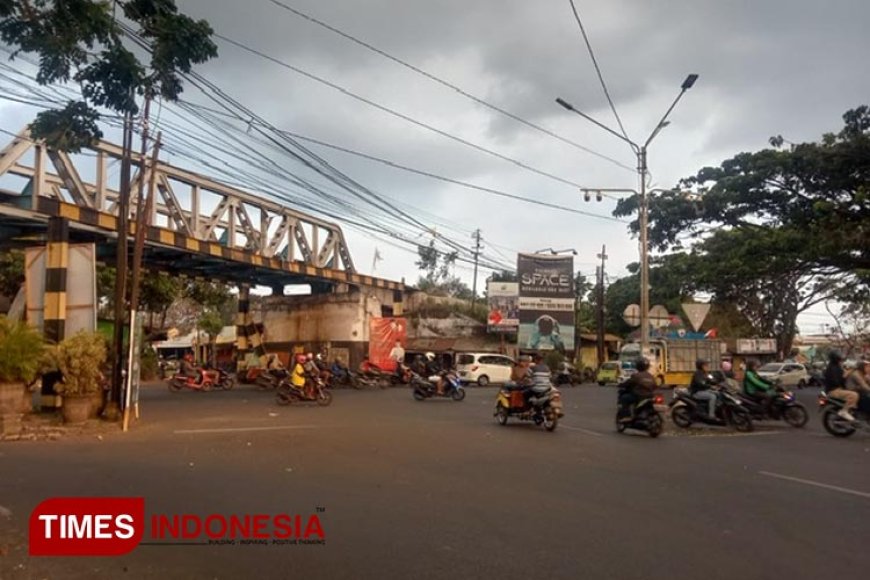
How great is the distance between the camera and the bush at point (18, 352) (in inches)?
527

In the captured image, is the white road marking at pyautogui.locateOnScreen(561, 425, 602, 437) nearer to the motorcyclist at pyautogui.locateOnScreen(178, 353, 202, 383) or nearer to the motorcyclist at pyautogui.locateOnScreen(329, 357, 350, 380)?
the motorcyclist at pyautogui.locateOnScreen(329, 357, 350, 380)

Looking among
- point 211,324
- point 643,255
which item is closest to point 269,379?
point 643,255

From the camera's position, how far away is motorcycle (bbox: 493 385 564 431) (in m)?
14.3

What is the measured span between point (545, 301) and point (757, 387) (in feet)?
82.4

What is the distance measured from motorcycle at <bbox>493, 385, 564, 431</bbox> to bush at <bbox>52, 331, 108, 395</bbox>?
8.50 metres

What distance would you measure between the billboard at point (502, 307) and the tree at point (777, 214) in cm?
1576

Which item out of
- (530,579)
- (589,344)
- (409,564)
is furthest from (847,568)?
(589,344)

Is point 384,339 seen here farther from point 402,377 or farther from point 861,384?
point 861,384

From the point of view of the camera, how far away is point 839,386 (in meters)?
14.3

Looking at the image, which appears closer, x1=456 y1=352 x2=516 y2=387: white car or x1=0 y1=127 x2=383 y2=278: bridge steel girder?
x1=0 y1=127 x2=383 y2=278: bridge steel girder

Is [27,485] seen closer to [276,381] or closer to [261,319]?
[276,381]

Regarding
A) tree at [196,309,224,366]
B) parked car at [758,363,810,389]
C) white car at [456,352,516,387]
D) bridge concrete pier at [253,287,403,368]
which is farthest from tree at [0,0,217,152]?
tree at [196,309,224,366]

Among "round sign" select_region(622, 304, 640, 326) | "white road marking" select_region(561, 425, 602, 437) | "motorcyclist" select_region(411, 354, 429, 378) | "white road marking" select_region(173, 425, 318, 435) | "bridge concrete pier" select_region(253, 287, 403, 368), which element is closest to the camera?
"white road marking" select_region(173, 425, 318, 435)

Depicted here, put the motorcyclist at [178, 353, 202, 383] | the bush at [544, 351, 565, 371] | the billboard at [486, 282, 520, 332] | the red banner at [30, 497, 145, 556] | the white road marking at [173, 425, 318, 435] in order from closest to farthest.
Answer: the red banner at [30, 497, 145, 556] → the white road marking at [173, 425, 318, 435] → the motorcyclist at [178, 353, 202, 383] → the bush at [544, 351, 565, 371] → the billboard at [486, 282, 520, 332]
